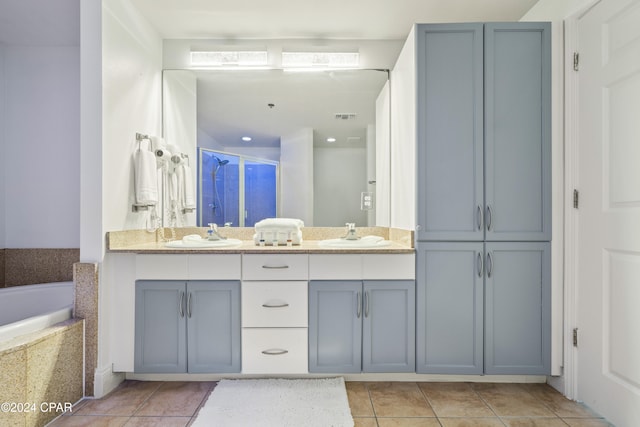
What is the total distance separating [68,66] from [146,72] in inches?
31.3

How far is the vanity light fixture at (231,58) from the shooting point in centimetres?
265

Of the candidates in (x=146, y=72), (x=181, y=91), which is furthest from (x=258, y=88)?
(x=146, y=72)

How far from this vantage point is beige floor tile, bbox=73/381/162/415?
5.99 feet

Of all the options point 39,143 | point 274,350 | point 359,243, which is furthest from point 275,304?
point 39,143

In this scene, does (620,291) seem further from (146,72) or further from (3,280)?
(3,280)

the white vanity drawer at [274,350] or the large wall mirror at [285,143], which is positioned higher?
the large wall mirror at [285,143]

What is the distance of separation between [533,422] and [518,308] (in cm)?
58

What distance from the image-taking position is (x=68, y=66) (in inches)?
107

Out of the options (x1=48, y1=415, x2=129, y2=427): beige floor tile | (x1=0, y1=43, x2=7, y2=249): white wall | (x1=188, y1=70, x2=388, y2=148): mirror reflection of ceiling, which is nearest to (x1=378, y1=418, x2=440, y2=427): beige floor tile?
(x1=48, y1=415, x2=129, y2=427): beige floor tile

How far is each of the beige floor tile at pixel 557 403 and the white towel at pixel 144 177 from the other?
2.59 meters

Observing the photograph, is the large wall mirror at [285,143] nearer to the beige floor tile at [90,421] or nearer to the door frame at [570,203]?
the door frame at [570,203]

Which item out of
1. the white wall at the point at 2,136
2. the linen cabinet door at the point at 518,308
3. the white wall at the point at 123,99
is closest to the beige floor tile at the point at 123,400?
the white wall at the point at 123,99

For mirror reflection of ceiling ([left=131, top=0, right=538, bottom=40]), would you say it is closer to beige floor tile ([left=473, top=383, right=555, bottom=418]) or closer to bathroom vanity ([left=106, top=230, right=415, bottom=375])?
bathroom vanity ([left=106, top=230, right=415, bottom=375])

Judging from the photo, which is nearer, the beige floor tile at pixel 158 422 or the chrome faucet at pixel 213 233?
the beige floor tile at pixel 158 422
